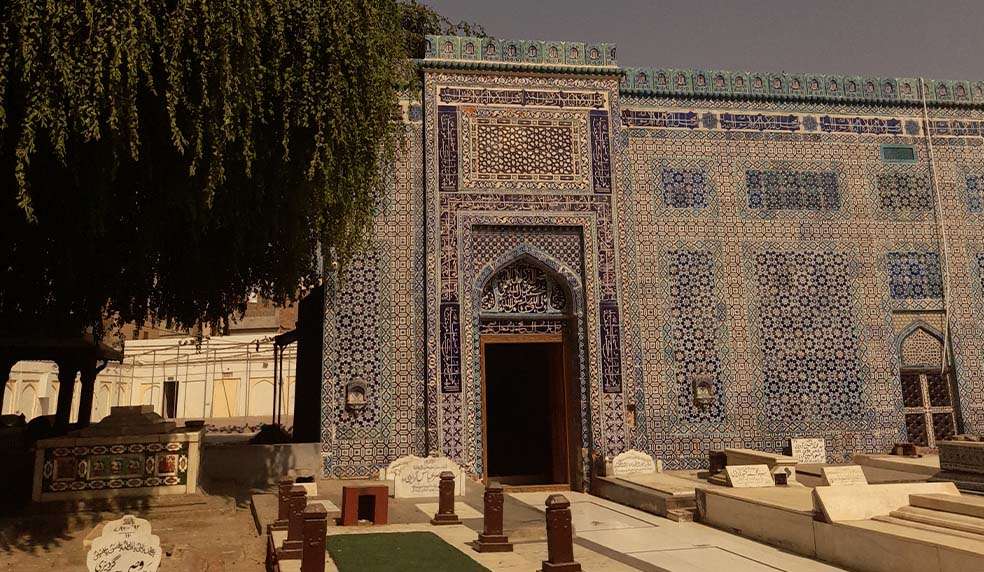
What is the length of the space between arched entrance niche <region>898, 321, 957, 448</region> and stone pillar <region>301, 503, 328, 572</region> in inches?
361

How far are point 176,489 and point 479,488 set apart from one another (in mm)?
3484

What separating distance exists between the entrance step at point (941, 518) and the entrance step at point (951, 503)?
34mm

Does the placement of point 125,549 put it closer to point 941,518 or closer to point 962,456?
point 941,518

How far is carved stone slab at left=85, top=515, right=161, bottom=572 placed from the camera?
4.43 meters

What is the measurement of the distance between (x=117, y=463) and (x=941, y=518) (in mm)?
7394

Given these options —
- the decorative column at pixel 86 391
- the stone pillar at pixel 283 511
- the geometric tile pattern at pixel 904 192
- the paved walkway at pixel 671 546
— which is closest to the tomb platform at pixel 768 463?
the paved walkway at pixel 671 546

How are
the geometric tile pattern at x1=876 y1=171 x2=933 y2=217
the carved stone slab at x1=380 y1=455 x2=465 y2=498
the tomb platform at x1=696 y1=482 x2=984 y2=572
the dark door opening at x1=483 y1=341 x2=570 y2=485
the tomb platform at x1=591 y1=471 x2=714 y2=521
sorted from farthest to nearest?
the dark door opening at x1=483 y1=341 x2=570 y2=485 < the geometric tile pattern at x1=876 y1=171 x2=933 y2=217 < the carved stone slab at x1=380 y1=455 x2=465 y2=498 < the tomb platform at x1=591 y1=471 x2=714 y2=521 < the tomb platform at x1=696 y1=482 x2=984 y2=572

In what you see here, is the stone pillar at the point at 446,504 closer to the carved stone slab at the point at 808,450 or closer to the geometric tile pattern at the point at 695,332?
the geometric tile pattern at the point at 695,332

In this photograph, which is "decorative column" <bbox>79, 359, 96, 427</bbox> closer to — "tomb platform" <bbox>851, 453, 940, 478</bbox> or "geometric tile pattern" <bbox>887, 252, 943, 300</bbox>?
"tomb platform" <bbox>851, 453, 940, 478</bbox>

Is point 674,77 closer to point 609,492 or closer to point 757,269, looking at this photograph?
point 757,269

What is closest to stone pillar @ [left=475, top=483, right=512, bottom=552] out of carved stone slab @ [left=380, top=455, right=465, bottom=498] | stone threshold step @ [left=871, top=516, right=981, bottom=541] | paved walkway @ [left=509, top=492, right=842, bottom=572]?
paved walkway @ [left=509, top=492, right=842, bottom=572]

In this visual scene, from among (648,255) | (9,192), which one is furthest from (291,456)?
(648,255)

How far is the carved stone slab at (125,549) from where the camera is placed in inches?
174

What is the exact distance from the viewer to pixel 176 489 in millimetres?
7645
